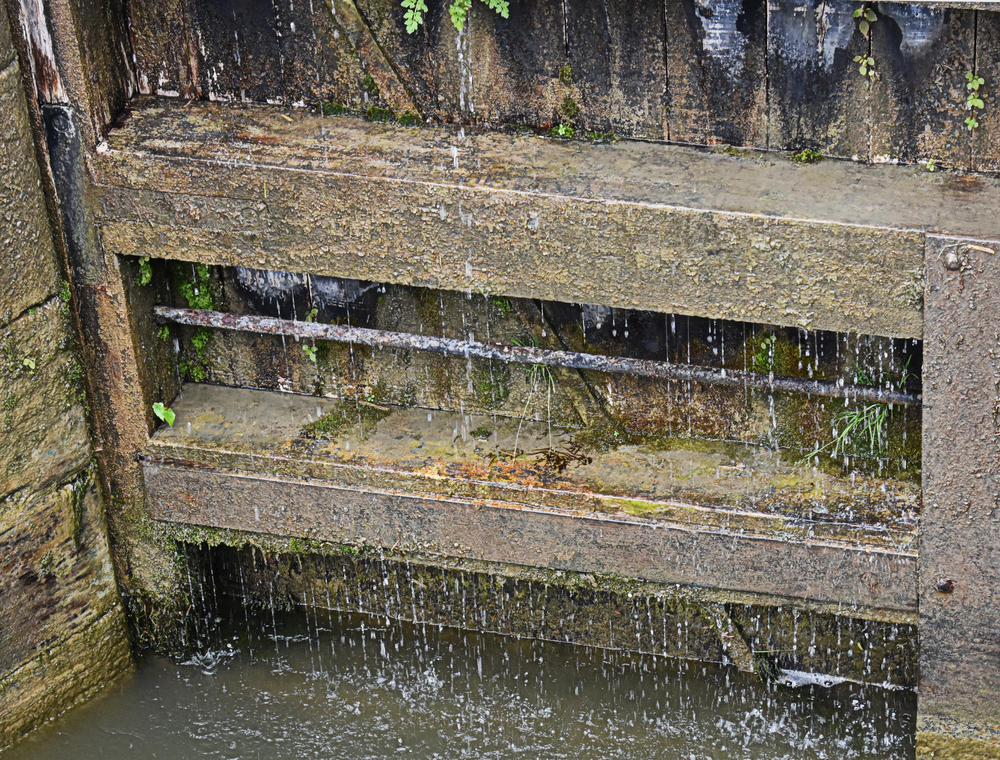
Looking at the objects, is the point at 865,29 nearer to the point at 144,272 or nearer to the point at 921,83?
the point at 921,83

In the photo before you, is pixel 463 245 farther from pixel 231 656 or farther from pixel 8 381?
pixel 231 656

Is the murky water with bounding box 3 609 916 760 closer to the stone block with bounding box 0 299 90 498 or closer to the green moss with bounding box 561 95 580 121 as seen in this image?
the stone block with bounding box 0 299 90 498

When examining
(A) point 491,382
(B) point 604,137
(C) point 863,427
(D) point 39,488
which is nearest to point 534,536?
(A) point 491,382

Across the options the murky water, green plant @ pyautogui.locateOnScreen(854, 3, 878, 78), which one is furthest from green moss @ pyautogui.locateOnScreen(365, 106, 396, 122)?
the murky water

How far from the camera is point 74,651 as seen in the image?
5133mm

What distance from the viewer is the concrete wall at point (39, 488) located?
4336 millimetres

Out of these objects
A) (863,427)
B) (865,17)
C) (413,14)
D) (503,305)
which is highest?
(413,14)

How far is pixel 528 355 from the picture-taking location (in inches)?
179

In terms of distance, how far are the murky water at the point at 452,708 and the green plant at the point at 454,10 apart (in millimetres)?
2754

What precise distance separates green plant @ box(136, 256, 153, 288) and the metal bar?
0.14m

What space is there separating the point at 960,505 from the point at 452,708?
7.43ft

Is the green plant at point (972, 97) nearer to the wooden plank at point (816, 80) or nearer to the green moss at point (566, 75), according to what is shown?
the wooden plank at point (816, 80)

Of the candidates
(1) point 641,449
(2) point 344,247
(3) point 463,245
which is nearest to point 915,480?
(1) point 641,449

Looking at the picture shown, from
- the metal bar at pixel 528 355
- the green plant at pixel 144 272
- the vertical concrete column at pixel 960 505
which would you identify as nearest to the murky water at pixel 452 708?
the vertical concrete column at pixel 960 505
